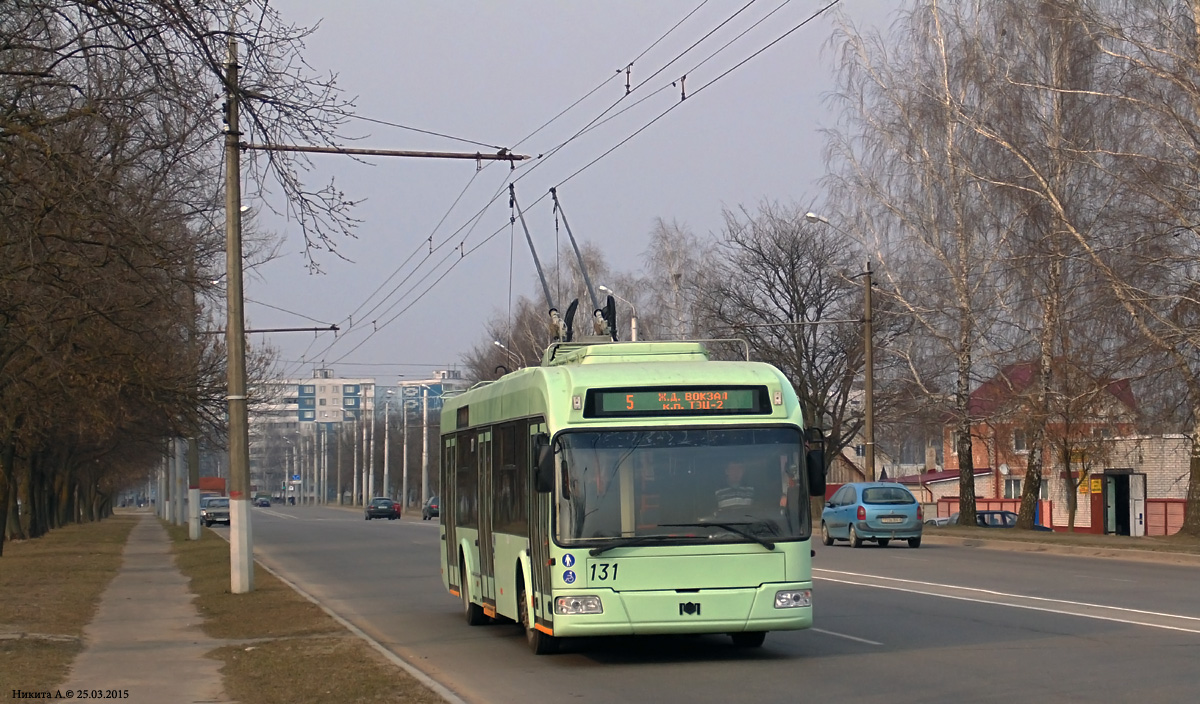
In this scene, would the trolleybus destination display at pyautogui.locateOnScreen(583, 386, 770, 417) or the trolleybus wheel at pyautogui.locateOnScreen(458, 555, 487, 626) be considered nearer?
the trolleybus destination display at pyautogui.locateOnScreen(583, 386, 770, 417)

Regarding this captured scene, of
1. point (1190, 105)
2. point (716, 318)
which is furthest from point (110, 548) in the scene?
point (1190, 105)

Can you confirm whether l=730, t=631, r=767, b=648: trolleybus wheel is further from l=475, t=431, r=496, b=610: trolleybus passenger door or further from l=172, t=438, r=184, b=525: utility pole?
l=172, t=438, r=184, b=525: utility pole

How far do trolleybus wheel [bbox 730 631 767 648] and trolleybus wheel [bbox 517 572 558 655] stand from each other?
1714 mm

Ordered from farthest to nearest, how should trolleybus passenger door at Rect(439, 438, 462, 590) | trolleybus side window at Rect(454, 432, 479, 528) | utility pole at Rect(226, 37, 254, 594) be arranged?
utility pole at Rect(226, 37, 254, 594) → trolleybus passenger door at Rect(439, 438, 462, 590) → trolleybus side window at Rect(454, 432, 479, 528)

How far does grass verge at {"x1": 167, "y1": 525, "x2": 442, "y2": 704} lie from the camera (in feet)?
34.4

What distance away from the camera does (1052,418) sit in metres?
36.8

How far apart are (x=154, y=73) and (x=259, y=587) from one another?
11763 mm

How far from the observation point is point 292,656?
1289 cm

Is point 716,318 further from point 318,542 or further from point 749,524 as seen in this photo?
point 749,524

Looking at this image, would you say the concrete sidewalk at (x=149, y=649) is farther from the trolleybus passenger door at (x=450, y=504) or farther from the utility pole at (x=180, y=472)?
the utility pole at (x=180, y=472)

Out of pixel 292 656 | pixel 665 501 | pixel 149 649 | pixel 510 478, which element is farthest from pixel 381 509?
pixel 665 501

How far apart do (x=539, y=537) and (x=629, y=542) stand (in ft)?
3.06

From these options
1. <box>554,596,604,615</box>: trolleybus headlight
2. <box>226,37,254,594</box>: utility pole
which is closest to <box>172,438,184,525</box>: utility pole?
<box>226,37,254,594</box>: utility pole

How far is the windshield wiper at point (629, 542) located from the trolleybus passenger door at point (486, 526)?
3.03 m
